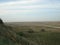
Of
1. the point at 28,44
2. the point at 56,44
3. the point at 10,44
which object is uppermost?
the point at 10,44

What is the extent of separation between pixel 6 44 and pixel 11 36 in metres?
3.89

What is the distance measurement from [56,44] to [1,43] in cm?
1367

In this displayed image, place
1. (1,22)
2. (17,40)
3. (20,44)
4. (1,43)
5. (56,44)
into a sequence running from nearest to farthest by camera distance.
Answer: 1. (1,43)
2. (20,44)
3. (17,40)
4. (1,22)
5. (56,44)

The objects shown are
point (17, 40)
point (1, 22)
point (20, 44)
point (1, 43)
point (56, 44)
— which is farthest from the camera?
point (56, 44)

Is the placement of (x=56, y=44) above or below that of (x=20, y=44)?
below

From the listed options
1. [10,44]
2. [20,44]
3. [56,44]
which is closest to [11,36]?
[20,44]

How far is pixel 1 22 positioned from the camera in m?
23.7

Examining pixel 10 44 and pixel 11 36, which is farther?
pixel 11 36

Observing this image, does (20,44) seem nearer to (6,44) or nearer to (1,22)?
(6,44)

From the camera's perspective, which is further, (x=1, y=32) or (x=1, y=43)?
(x=1, y=32)

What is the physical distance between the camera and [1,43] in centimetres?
1525

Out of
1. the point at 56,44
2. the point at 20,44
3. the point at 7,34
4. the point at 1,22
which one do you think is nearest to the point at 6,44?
the point at 20,44

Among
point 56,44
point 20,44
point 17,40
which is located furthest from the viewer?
point 56,44

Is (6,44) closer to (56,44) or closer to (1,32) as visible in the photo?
(1,32)
